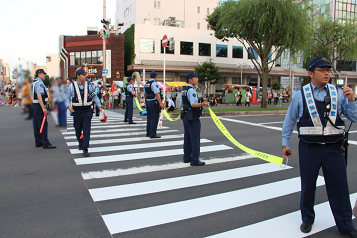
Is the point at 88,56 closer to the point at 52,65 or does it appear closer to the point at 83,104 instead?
the point at 83,104

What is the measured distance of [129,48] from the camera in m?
39.9

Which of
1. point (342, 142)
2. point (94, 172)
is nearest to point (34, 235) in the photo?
point (94, 172)

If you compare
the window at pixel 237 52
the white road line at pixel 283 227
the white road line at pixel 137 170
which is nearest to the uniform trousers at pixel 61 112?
the white road line at pixel 283 227

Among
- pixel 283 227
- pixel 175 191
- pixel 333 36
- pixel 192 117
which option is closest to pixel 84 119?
pixel 192 117

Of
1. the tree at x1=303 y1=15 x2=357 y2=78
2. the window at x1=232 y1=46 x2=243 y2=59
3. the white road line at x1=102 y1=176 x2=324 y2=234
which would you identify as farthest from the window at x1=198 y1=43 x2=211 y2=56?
the white road line at x1=102 y1=176 x2=324 y2=234

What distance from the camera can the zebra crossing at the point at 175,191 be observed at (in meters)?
3.47

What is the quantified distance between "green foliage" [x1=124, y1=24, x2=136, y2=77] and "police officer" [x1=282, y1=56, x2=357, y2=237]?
119 ft

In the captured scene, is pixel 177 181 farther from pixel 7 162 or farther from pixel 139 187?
pixel 7 162

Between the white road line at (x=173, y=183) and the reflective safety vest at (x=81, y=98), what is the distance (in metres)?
2.36

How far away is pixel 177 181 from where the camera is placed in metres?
5.12

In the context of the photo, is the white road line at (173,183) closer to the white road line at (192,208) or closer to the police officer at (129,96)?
the white road line at (192,208)

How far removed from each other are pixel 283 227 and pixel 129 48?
1532 inches

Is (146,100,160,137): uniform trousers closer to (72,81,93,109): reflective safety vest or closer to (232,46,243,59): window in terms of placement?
(72,81,93,109): reflective safety vest

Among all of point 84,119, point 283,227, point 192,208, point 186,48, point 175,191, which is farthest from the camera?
point 186,48
